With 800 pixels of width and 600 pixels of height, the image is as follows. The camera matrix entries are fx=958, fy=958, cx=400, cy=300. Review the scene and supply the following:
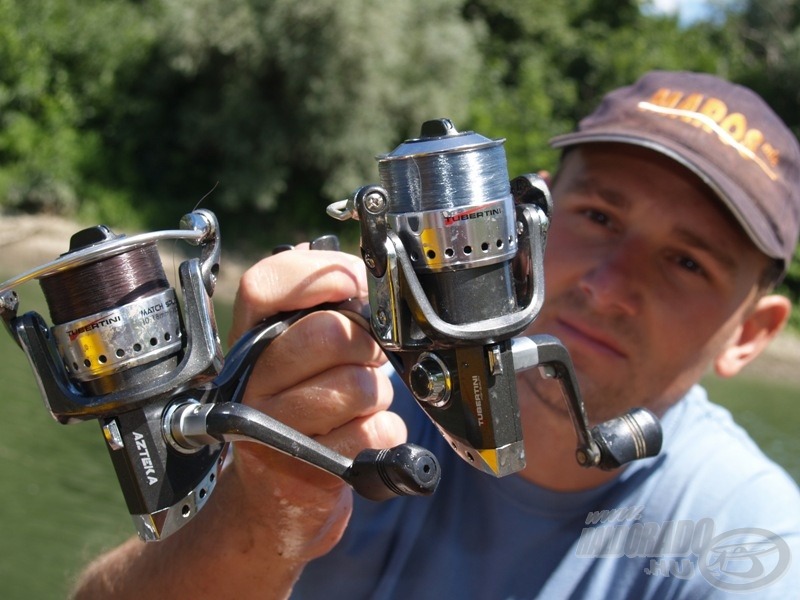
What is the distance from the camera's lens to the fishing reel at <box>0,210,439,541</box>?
122cm

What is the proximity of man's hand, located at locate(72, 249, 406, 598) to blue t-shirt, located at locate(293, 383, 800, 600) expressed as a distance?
0.43m

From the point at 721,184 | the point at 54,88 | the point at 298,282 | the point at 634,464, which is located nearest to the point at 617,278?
the point at 721,184

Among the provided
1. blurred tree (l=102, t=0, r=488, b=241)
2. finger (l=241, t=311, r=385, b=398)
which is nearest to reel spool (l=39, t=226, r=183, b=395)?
finger (l=241, t=311, r=385, b=398)

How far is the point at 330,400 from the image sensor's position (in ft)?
4.76

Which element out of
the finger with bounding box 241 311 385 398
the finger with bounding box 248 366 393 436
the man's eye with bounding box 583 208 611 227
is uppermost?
the finger with bounding box 241 311 385 398

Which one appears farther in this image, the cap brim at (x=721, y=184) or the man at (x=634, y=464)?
the cap brim at (x=721, y=184)

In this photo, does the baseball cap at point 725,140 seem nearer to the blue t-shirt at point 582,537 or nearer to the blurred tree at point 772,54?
the blue t-shirt at point 582,537

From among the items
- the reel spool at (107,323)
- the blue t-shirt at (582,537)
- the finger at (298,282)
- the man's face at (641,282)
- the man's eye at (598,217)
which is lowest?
the blue t-shirt at (582,537)

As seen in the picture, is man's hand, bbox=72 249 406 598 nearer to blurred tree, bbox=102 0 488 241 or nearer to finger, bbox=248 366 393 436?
finger, bbox=248 366 393 436

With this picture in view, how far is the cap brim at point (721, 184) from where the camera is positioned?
223 cm

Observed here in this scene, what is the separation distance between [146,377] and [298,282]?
31 centimetres

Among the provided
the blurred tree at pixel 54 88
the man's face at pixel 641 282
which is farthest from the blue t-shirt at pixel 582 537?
the blurred tree at pixel 54 88

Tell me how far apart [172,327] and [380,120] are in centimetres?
1548

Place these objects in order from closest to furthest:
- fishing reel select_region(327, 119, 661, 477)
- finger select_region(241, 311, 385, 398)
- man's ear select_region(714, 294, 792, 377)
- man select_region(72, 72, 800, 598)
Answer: fishing reel select_region(327, 119, 661, 477) → finger select_region(241, 311, 385, 398) → man select_region(72, 72, 800, 598) → man's ear select_region(714, 294, 792, 377)
